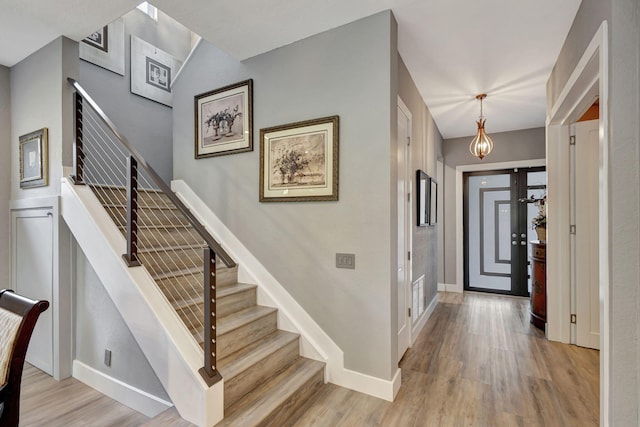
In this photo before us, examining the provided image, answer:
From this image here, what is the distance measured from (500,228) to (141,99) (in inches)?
234

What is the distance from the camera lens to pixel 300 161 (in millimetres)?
2533

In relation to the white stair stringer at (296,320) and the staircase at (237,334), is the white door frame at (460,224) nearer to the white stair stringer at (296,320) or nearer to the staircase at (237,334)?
the white stair stringer at (296,320)

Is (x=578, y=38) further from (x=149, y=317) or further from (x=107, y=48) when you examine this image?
(x=107, y=48)

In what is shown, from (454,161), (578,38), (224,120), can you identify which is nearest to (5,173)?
(224,120)

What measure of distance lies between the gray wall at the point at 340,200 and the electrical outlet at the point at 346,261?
0.13 feet

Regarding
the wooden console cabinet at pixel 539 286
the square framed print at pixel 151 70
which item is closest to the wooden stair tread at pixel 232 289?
the square framed print at pixel 151 70

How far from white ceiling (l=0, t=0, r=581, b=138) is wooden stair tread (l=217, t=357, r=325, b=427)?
268cm

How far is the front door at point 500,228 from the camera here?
16.5 feet

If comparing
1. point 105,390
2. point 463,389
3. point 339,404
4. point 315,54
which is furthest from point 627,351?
point 105,390

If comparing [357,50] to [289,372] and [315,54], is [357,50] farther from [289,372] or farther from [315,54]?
[289,372]

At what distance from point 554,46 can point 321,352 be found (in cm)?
328

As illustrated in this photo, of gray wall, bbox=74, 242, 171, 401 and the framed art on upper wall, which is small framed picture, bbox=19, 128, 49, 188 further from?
the framed art on upper wall

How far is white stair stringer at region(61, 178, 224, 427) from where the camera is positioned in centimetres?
176

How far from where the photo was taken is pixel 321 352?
242 centimetres
